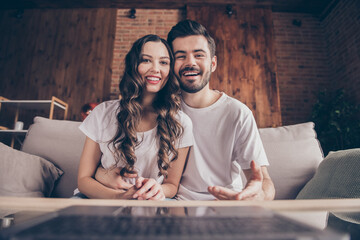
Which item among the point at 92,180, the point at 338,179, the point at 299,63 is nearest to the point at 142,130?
the point at 92,180

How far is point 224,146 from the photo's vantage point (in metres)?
1.16

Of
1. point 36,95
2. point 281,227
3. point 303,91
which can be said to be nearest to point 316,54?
point 303,91

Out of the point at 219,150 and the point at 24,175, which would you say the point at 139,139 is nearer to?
the point at 219,150

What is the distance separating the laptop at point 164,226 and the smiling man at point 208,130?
→ 65 cm

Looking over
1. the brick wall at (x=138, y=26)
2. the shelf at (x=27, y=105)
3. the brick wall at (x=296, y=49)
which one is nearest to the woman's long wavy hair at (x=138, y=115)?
the shelf at (x=27, y=105)

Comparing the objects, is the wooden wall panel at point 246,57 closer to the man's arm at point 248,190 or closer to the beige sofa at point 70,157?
the beige sofa at point 70,157

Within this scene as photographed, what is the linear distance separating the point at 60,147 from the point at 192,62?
973 millimetres

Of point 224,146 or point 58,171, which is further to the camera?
point 58,171

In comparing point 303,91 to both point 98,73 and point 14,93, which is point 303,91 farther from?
point 14,93

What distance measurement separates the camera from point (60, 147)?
147 cm

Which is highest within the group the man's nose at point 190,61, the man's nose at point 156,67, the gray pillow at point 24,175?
the man's nose at point 190,61

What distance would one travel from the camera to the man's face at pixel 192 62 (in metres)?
1.23

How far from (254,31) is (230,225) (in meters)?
4.44

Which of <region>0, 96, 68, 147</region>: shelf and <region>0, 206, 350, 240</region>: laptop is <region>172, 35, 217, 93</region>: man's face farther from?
<region>0, 96, 68, 147</region>: shelf
